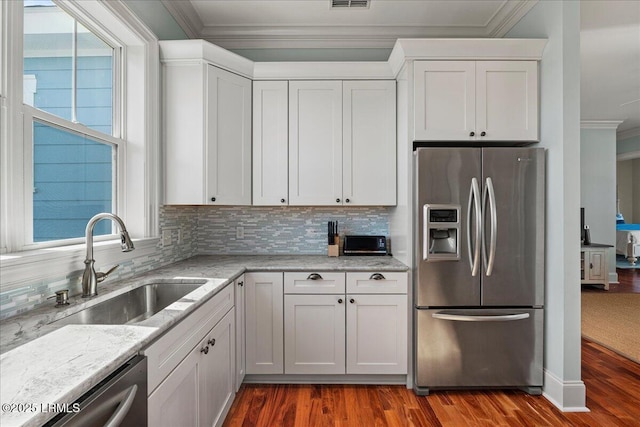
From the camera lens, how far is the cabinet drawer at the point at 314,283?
2365 millimetres

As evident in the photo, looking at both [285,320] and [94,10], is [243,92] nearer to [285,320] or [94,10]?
[94,10]

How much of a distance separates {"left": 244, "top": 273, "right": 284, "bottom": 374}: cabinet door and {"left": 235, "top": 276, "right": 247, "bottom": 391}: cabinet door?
4cm

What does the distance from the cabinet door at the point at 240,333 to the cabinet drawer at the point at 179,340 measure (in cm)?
37

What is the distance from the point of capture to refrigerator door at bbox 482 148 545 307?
2242mm

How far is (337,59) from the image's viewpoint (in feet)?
10.1

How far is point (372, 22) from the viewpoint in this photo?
289 centimetres

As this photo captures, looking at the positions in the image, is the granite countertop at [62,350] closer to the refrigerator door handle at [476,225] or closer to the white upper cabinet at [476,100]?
the refrigerator door handle at [476,225]

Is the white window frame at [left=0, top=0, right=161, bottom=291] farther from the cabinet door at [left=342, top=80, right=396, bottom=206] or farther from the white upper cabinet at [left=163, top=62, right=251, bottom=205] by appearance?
the cabinet door at [left=342, top=80, right=396, bottom=206]

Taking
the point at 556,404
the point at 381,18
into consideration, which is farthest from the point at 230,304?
the point at 381,18

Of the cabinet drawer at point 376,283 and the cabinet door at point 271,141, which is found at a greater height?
the cabinet door at point 271,141

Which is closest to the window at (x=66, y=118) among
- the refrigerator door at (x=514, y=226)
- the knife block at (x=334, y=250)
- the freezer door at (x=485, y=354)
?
the knife block at (x=334, y=250)

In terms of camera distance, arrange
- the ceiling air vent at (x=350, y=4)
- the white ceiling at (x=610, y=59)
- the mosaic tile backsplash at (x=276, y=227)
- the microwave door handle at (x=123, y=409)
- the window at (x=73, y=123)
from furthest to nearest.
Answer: the mosaic tile backsplash at (x=276, y=227) < the white ceiling at (x=610, y=59) < the ceiling air vent at (x=350, y=4) < the window at (x=73, y=123) < the microwave door handle at (x=123, y=409)

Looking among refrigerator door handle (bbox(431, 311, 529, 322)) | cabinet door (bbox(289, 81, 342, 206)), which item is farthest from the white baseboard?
cabinet door (bbox(289, 81, 342, 206))

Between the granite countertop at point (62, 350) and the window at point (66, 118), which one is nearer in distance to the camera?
the granite countertop at point (62, 350)
